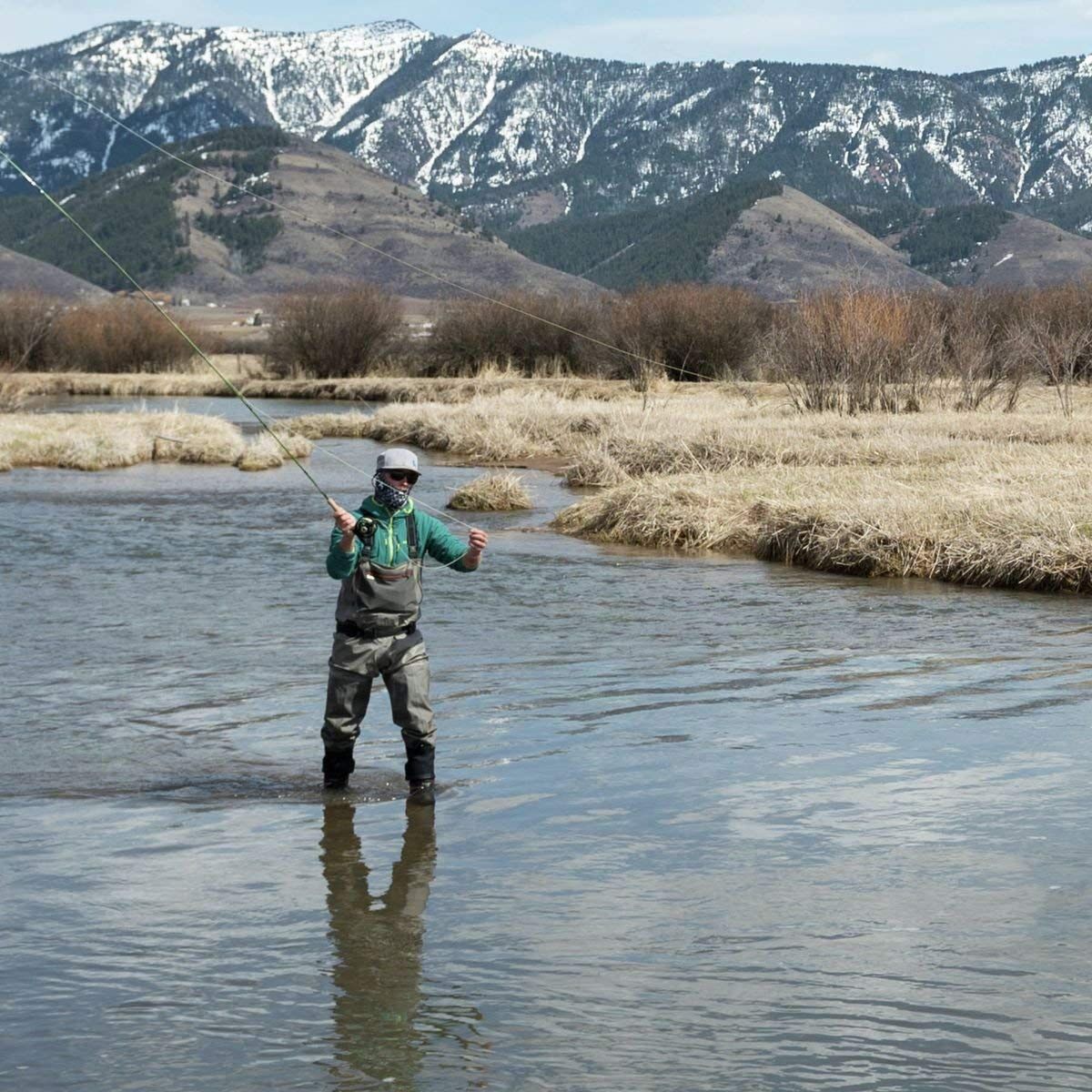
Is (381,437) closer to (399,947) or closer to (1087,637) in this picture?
(1087,637)

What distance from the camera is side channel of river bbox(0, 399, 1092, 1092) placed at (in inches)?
194

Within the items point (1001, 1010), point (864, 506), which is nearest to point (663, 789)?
point (1001, 1010)

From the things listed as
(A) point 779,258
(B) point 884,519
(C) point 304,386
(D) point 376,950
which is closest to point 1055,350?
(B) point 884,519

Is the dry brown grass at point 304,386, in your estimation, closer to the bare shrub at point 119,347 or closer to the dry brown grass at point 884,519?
the bare shrub at point 119,347

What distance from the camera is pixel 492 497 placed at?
20797 mm

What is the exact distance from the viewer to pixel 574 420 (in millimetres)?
29062

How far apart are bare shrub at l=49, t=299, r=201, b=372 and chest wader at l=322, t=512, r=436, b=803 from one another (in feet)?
162

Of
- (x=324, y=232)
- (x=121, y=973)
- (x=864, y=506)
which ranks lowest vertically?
(x=121, y=973)

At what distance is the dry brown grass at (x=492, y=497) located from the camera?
20.8 meters

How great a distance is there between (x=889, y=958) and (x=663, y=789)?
7.63 feet

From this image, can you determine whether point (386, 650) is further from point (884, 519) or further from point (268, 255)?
point (268, 255)

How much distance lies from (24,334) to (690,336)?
25277 millimetres

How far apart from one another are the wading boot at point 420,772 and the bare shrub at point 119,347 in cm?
4950

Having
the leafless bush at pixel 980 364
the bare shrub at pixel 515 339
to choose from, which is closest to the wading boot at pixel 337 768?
the leafless bush at pixel 980 364
